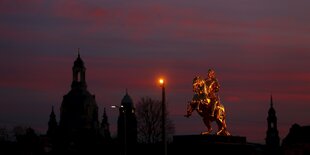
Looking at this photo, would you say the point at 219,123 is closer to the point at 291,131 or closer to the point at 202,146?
the point at 202,146

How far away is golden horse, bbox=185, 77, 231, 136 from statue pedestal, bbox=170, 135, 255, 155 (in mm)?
588

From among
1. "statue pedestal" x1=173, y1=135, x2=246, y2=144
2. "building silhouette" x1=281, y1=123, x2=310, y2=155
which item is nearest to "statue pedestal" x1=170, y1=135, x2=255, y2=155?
"statue pedestal" x1=173, y1=135, x2=246, y2=144

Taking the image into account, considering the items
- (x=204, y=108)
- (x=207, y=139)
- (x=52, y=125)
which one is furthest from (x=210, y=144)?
(x=52, y=125)

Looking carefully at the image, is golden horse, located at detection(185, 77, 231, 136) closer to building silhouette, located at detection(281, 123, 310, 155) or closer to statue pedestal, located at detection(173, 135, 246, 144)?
statue pedestal, located at detection(173, 135, 246, 144)

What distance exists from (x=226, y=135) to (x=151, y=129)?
186ft

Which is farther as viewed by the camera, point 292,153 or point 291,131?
point 291,131

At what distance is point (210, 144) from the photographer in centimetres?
6212

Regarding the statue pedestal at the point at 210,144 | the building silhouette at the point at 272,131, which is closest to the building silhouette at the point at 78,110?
the building silhouette at the point at 272,131

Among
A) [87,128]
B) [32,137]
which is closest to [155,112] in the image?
[32,137]

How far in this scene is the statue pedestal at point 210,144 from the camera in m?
62.3

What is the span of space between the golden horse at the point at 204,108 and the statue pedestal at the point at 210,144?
1.93ft

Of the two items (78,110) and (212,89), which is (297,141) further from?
(212,89)

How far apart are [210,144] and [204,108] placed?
2265 millimetres

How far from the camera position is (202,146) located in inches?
2466
